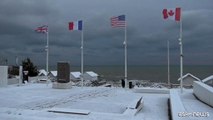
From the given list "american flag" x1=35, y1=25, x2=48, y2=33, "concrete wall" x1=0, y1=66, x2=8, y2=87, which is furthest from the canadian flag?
"concrete wall" x1=0, y1=66, x2=8, y2=87

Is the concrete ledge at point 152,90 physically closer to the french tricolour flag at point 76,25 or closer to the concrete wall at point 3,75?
the french tricolour flag at point 76,25

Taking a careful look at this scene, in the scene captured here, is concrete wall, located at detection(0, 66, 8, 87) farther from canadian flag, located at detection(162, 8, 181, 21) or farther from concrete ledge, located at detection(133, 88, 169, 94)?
canadian flag, located at detection(162, 8, 181, 21)

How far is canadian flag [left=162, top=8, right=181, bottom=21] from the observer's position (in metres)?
19.4

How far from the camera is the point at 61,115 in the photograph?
12.9 meters

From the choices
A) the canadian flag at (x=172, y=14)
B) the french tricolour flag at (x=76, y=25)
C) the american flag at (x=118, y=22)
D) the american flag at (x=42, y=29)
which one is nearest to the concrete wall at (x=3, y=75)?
the american flag at (x=42, y=29)

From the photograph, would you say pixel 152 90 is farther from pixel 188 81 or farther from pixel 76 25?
pixel 188 81

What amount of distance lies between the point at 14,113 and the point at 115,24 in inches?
483

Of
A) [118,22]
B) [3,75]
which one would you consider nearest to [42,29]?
[3,75]

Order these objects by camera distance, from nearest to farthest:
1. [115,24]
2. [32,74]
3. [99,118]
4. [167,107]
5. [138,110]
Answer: [99,118] → [138,110] → [167,107] → [115,24] → [32,74]

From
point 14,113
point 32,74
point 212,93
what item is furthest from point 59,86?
point 32,74

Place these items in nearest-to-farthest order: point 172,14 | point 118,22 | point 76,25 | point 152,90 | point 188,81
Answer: point 172,14 < point 118,22 < point 152,90 < point 76,25 < point 188,81

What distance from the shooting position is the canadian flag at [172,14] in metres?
19.4

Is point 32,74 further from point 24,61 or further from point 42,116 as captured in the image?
point 42,116

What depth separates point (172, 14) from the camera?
19.5m
